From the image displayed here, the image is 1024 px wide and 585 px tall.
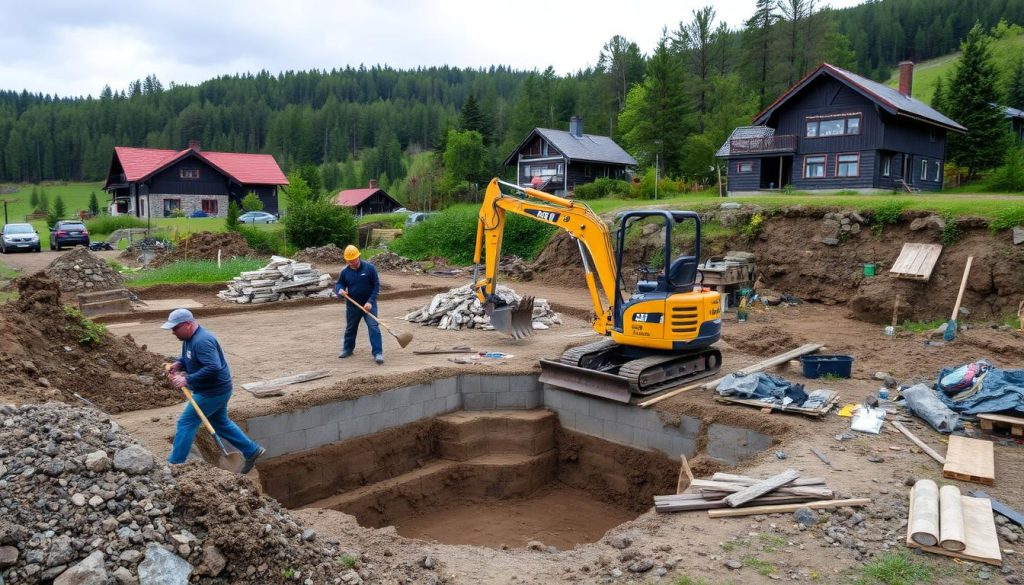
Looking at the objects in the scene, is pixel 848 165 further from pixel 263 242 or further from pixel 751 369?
pixel 263 242

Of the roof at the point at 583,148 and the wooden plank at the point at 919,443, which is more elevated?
the roof at the point at 583,148

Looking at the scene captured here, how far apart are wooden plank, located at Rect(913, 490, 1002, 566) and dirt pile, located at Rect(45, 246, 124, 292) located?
19.6m

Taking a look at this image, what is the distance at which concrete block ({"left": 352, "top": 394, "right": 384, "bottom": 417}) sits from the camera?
9.80 metres

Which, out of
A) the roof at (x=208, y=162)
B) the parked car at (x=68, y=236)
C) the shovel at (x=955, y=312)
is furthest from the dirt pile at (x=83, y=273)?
the roof at (x=208, y=162)

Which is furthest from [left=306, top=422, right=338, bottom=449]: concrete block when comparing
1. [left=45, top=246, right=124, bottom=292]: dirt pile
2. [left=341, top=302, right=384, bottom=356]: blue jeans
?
[left=45, top=246, right=124, bottom=292]: dirt pile

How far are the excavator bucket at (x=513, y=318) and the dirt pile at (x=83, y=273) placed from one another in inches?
471

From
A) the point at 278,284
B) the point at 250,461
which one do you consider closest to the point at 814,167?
the point at 278,284

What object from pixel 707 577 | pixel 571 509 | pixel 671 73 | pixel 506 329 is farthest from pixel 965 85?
pixel 707 577

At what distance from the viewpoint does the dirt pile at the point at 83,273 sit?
61.4ft

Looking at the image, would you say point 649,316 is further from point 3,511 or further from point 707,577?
point 3,511

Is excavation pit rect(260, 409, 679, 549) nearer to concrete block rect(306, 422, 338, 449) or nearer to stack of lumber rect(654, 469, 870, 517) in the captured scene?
concrete block rect(306, 422, 338, 449)

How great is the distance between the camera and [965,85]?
111 feet

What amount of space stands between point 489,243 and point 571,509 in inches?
192

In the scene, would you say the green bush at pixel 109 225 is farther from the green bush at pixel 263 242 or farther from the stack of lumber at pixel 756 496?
the stack of lumber at pixel 756 496
